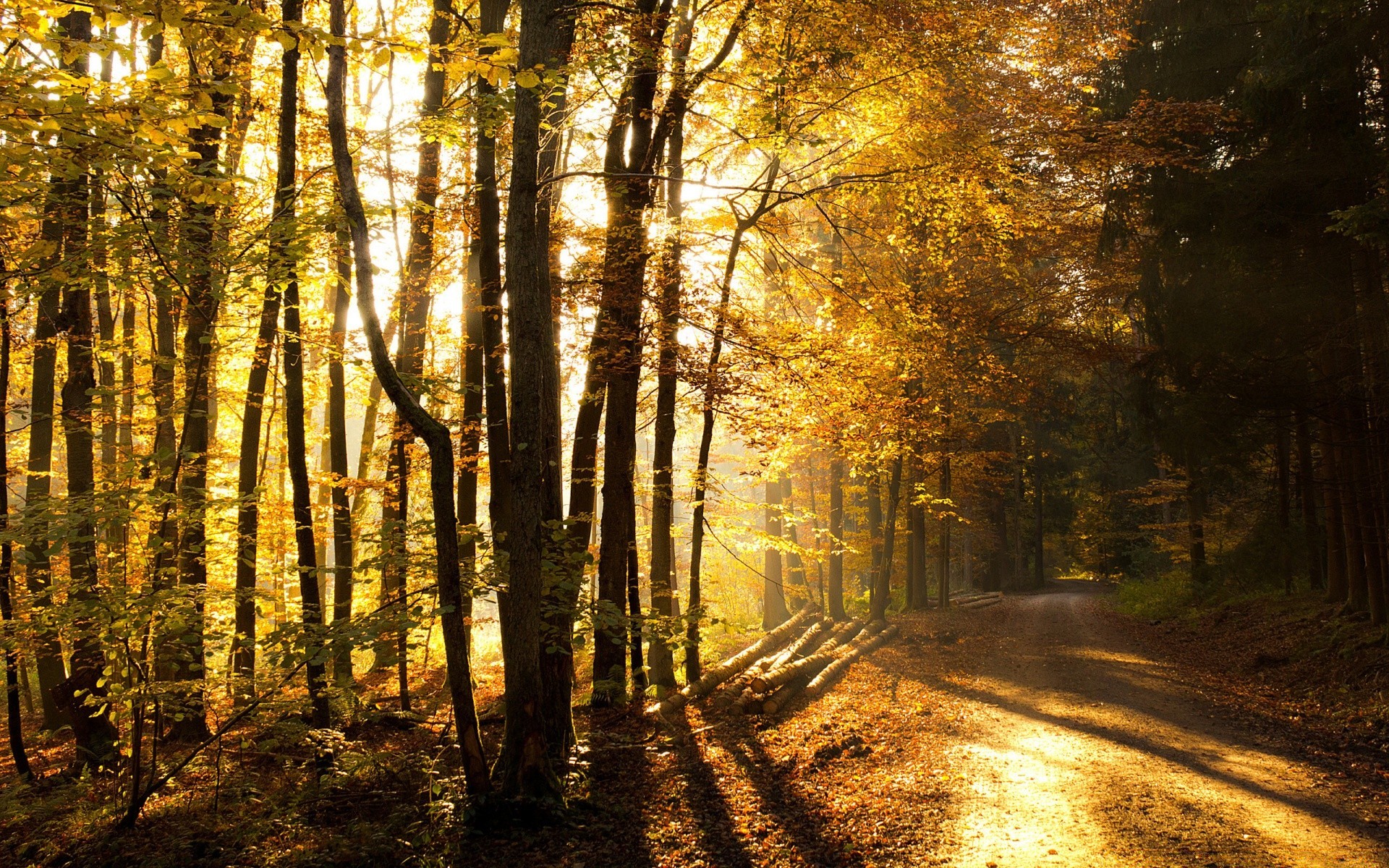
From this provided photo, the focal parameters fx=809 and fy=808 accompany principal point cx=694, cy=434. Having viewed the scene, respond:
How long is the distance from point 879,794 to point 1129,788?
2.07m

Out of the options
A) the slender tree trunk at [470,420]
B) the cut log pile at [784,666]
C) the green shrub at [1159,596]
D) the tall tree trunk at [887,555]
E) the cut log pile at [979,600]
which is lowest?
the cut log pile at [979,600]

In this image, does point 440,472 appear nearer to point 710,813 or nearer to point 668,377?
point 710,813

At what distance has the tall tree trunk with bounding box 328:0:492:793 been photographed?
5906 mm

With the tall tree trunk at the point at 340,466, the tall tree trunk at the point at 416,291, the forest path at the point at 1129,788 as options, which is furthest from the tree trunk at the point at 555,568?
the tall tree trunk at the point at 340,466

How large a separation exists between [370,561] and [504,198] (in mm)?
6002

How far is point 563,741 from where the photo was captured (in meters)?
6.95

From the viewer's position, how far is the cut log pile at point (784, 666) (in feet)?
34.3

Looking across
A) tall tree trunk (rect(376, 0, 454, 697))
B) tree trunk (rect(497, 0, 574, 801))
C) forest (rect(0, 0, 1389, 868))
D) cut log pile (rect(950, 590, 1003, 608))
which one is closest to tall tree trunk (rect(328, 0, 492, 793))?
forest (rect(0, 0, 1389, 868))

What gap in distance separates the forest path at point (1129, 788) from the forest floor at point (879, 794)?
0.08 ft

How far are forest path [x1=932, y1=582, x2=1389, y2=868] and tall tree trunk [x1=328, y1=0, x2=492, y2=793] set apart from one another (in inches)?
141

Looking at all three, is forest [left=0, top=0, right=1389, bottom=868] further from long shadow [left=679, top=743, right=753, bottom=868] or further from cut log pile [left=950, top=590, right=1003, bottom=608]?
cut log pile [left=950, top=590, right=1003, bottom=608]

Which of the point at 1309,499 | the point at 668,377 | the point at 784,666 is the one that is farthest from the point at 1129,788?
the point at 1309,499

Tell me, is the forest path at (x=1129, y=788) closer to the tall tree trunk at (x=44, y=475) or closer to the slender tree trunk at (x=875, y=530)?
the tall tree trunk at (x=44, y=475)

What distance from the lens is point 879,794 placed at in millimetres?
7031
